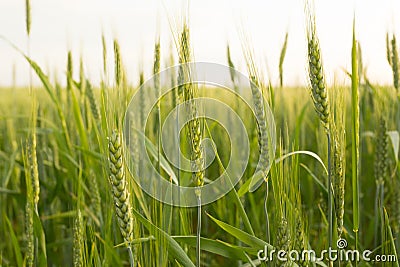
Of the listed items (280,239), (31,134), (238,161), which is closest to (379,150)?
(238,161)

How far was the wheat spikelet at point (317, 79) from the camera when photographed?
875 mm

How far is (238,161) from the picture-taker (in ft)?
4.99

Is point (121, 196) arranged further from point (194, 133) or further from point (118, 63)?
point (118, 63)

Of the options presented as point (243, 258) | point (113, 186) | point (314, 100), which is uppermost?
point (314, 100)

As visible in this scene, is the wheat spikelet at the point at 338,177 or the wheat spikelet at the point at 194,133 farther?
the wheat spikelet at the point at 338,177

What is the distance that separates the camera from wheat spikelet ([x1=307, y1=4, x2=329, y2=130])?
0.87m

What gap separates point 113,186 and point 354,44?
0.44 metres

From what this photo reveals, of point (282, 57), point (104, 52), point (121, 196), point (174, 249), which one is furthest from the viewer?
point (282, 57)

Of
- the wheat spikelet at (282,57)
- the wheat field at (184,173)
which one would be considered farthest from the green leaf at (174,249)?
the wheat spikelet at (282,57)

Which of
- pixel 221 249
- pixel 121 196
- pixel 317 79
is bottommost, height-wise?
pixel 221 249

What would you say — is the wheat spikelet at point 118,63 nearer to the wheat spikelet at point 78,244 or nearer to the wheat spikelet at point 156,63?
the wheat spikelet at point 156,63

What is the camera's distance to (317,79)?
0.88m

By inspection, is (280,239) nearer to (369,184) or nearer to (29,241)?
(29,241)

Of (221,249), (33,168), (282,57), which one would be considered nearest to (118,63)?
(33,168)
